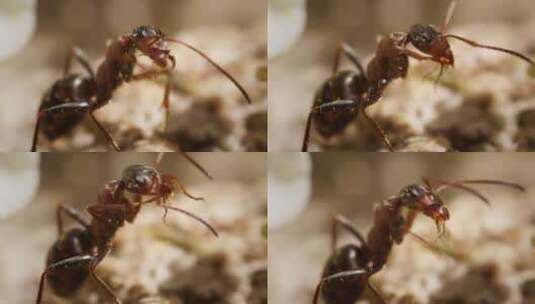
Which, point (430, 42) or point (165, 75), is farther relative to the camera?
point (165, 75)

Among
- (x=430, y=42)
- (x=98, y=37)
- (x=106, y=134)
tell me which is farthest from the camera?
(x=98, y=37)

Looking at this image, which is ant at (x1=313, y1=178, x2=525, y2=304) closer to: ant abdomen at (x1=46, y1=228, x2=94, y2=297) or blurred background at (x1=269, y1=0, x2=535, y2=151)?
blurred background at (x1=269, y1=0, x2=535, y2=151)

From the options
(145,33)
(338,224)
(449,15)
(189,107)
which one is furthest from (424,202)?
(145,33)

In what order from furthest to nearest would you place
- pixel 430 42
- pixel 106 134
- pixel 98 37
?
pixel 98 37 → pixel 106 134 → pixel 430 42

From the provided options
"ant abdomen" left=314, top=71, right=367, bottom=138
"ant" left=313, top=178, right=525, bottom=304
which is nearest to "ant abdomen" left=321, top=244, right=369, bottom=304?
"ant" left=313, top=178, right=525, bottom=304

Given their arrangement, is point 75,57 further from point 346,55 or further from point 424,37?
point 424,37

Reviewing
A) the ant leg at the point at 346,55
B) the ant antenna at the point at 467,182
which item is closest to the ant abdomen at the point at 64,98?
the ant leg at the point at 346,55

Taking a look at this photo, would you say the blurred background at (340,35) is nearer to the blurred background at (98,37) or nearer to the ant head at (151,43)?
the blurred background at (98,37)

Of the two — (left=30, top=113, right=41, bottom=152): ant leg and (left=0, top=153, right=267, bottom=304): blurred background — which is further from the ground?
(left=30, top=113, right=41, bottom=152): ant leg
